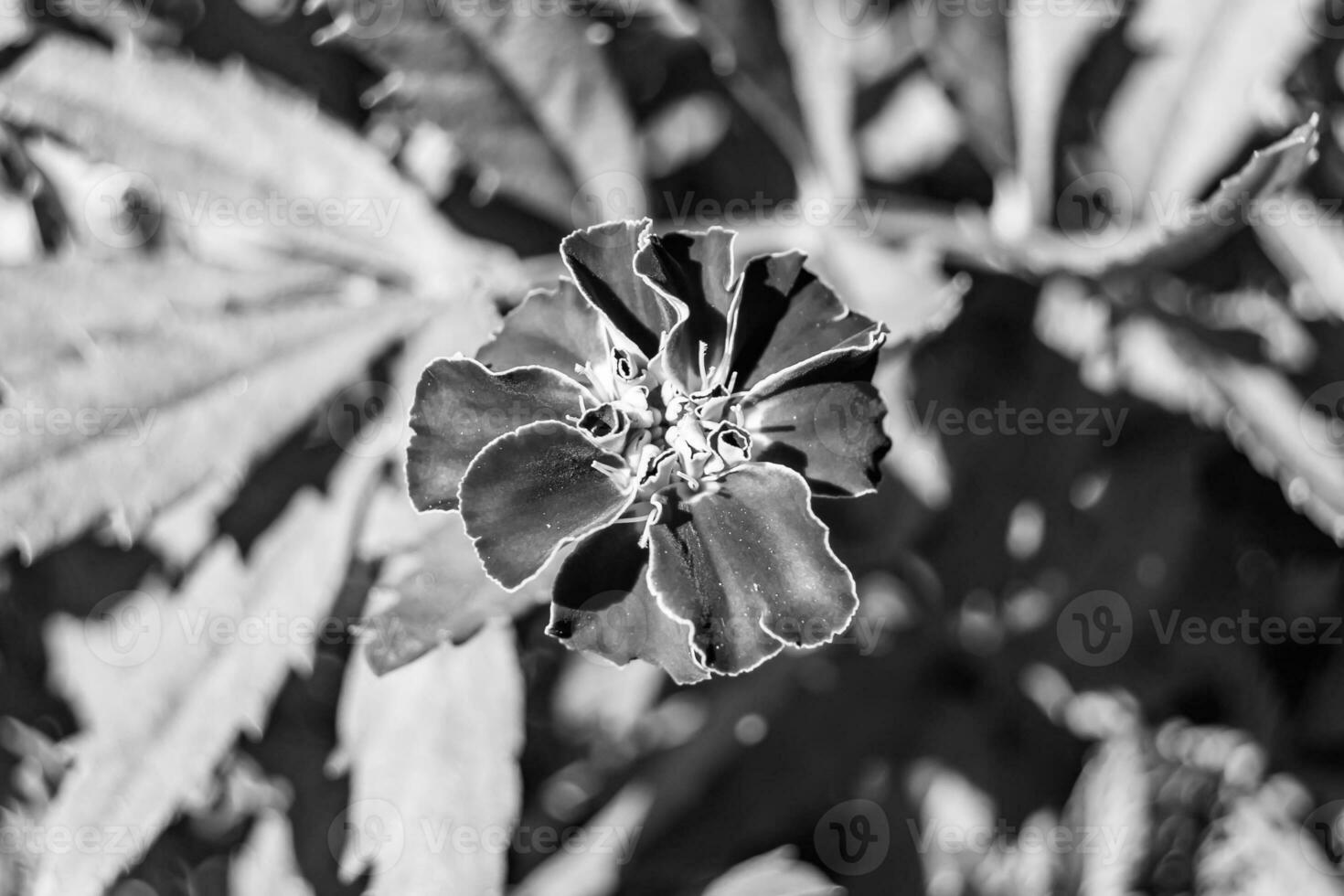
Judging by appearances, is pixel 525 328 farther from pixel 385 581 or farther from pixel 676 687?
pixel 676 687

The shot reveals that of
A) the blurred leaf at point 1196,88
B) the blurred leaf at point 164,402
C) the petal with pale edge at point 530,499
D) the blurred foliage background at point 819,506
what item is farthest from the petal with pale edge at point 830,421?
the blurred leaf at point 1196,88

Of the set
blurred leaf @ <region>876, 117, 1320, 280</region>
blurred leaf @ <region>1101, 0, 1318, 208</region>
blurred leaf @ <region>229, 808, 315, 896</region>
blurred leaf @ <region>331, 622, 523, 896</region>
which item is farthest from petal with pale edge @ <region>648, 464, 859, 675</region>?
blurred leaf @ <region>229, 808, 315, 896</region>

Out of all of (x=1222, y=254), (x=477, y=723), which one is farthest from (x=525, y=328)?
(x=1222, y=254)

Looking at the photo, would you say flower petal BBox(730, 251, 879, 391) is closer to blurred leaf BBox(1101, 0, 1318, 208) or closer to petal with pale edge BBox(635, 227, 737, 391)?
petal with pale edge BBox(635, 227, 737, 391)

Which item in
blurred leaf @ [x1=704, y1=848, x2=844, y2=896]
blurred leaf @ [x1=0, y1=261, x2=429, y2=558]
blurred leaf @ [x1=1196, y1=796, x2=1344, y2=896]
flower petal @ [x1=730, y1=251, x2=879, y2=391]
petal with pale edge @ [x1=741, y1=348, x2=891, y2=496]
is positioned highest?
flower petal @ [x1=730, y1=251, x2=879, y2=391]

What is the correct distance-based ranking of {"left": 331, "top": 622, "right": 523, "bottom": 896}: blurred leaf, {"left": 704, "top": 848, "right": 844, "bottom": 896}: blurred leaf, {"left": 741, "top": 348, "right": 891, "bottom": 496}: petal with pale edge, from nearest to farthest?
1. {"left": 741, "top": 348, "right": 891, "bottom": 496}: petal with pale edge
2. {"left": 331, "top": 622, "right": 523, "bottom": 896}: blurred leaf
3. {"left": 704, "top": 848, "right": 844, "bottom": 896}: blurred leaf

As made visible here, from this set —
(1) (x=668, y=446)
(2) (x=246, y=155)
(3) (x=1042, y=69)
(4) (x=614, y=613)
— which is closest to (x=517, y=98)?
(2) (x=246, y=155)

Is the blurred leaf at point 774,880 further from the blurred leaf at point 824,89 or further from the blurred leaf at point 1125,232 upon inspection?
the blurred leaf at point 824,89
